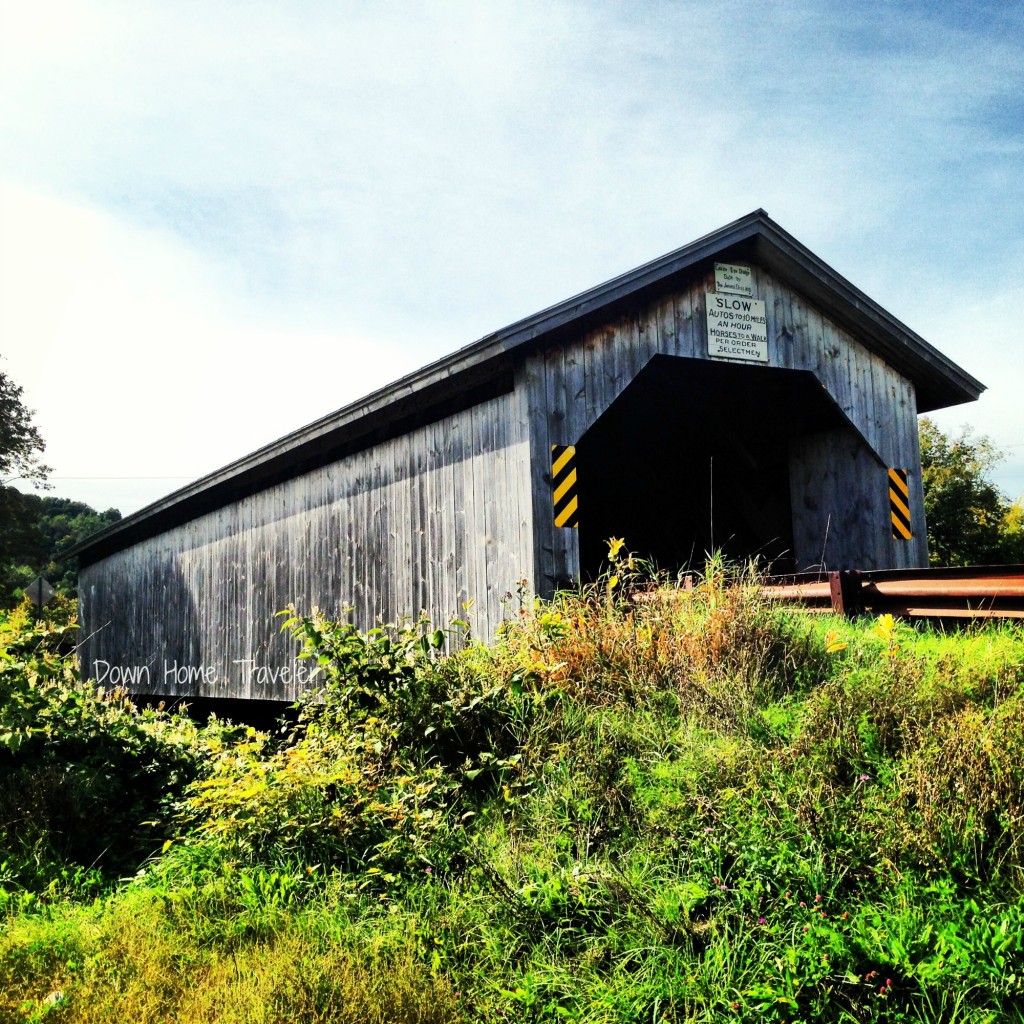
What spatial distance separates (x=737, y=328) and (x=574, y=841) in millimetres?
6731

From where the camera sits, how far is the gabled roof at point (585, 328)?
26.0ft

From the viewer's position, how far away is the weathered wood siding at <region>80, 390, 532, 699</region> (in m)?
8.18

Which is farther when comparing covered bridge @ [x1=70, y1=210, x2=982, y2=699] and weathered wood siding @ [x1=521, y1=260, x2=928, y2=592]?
covered bridge @ [x1=70, y1=210, x2=982, y2=699]

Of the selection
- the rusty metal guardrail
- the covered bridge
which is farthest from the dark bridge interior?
the rusty metal guardrail

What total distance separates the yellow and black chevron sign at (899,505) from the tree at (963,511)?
46.5 ft

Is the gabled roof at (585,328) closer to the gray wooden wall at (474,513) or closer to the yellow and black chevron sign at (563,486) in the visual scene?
the gray wooden wall at (474,513)

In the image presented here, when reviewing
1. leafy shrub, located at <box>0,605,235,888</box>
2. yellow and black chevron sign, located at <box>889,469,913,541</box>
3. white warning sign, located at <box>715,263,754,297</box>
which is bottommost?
leafy shrub, located at <box>0,605,235,888</box>

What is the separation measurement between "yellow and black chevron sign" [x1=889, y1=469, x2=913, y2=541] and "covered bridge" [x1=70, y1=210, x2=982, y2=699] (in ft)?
0.07

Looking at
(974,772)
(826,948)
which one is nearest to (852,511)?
(974,772)

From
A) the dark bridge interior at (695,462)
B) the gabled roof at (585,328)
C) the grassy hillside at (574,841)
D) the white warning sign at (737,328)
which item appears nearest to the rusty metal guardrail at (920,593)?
the grassy hillside at (574,841)

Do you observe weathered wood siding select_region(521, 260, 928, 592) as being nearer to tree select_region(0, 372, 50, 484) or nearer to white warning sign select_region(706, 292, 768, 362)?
white warning sign select_region(706, 292, 768, 362)

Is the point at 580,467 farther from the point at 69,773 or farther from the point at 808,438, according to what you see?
the point at 69,773

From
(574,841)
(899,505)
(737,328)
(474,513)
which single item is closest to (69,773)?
(574,841)

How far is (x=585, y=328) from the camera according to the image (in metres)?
8.27
